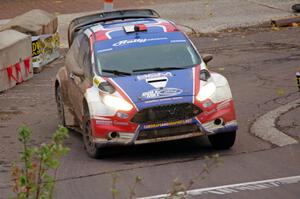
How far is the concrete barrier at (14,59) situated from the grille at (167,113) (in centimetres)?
679

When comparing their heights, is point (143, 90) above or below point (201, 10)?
above

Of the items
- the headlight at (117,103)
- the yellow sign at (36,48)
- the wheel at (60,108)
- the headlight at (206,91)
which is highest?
the headlight at (206,91)

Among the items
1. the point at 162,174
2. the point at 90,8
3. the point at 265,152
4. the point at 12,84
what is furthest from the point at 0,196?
the point at 90,8

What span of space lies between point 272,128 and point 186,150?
4.76 ft

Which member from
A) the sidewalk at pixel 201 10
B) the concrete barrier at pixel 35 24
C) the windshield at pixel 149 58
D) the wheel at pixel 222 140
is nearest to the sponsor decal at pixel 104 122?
the windshield at pixel 149 58

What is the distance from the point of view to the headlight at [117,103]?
11.3 meters

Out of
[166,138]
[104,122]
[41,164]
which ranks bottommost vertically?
[166,138]

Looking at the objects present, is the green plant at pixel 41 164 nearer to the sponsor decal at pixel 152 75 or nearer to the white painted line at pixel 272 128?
the sponsor decal at pixel 152 75

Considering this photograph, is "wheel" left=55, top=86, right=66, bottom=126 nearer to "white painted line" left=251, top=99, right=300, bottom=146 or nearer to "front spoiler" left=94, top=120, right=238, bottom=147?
"front spoiler" left=94, top=120, right=238, bottom=147

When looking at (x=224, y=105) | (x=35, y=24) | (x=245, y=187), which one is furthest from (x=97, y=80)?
(x=35, y=24)

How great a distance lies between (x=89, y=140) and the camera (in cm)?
1197

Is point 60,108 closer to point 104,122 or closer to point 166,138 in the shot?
point 104,122

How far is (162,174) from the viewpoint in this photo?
10734 millimetres

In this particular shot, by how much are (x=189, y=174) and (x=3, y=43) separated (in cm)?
836
